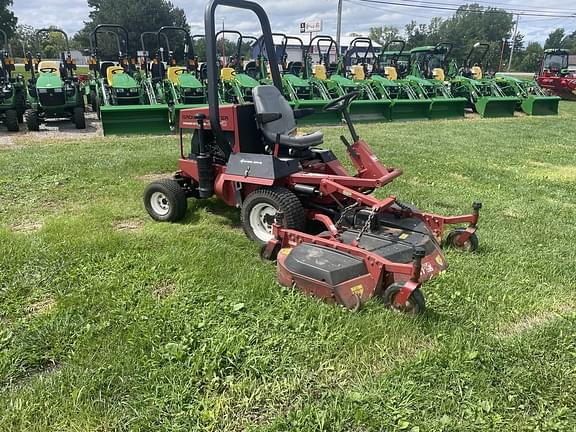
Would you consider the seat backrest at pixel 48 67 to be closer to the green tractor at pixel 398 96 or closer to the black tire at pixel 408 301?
the green tractor at pixel 398 96

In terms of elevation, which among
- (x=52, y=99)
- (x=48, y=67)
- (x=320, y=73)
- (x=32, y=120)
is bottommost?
(x=32, y=120)

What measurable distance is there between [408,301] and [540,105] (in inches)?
556

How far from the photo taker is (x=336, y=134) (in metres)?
9.84

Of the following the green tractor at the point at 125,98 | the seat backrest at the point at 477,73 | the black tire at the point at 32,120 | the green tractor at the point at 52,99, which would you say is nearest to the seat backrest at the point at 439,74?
the seat backrest at the point at 477,73

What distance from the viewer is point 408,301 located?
2631 mm

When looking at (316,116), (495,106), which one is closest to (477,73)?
(495,106)

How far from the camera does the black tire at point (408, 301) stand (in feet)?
8.59

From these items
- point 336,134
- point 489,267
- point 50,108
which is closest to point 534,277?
point 489,267

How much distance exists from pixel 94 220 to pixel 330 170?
7.23 feet

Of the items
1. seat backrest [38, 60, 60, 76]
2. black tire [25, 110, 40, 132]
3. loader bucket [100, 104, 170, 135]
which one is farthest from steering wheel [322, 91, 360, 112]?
seat backrest [38, 60, 60, 76]

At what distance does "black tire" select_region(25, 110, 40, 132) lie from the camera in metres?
9.47

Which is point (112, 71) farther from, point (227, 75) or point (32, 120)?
point (227, 75)

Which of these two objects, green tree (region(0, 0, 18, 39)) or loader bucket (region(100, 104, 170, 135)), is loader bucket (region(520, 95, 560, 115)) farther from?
green tree (region(0, 0, 18, 39))

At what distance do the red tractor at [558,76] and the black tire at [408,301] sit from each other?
20833 mm
